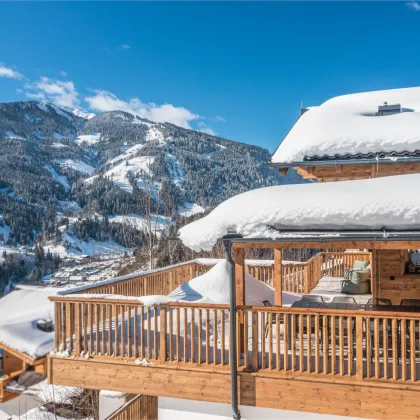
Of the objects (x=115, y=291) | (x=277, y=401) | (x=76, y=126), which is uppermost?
(x=76, y=126)

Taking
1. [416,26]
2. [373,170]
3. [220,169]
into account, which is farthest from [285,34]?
[220,169]

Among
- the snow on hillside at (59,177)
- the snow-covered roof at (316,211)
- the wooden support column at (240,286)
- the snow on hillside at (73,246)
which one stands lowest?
the snow on hillside at (73,246)

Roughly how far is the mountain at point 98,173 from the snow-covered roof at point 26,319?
25202 millimetres

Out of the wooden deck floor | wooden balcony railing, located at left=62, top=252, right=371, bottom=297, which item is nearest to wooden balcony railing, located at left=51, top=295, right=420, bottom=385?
wooden balcony railing, located at left=62, top=252, right=371, bottom=297

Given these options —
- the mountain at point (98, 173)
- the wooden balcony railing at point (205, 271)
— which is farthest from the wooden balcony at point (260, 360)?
the mountain at point (98, 173)

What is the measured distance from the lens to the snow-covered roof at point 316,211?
554 cm

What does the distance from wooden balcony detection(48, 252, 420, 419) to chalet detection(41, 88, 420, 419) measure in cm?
2

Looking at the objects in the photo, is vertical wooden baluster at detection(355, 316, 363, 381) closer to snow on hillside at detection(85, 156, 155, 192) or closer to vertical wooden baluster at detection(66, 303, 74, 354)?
vertical wooden baluster at detection(66, 303, 74, 354)

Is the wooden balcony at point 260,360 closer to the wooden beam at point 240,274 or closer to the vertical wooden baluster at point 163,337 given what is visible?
the vertical wooden baluster at point 163,337

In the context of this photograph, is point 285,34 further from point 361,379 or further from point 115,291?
point 361,379

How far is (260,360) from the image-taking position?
6.54 meters

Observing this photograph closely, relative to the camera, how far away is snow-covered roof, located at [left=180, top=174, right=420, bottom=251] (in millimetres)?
5543

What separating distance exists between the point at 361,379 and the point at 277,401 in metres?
1.24

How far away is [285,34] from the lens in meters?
27.4
